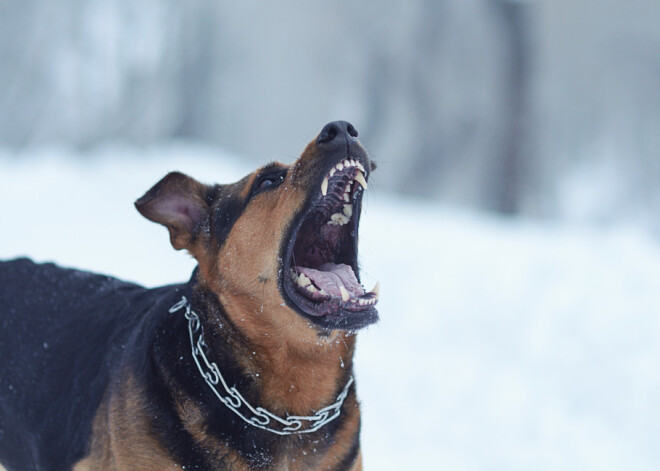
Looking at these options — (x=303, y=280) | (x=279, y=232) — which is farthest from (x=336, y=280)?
(x=279, y=232)

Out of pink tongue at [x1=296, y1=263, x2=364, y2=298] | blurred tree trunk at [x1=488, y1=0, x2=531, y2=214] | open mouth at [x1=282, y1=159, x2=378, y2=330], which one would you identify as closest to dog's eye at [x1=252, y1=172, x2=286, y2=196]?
open mouth at [x1=282, y1=159, x2=378, y2=330]

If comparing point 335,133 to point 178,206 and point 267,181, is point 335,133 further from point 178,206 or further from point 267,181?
point 178,206

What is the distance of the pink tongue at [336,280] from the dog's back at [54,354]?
3.12 feet

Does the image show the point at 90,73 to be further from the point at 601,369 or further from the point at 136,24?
the point at 601,369

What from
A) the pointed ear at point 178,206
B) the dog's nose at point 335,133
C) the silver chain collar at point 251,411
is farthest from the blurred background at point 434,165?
the dog's nose at point 335,133

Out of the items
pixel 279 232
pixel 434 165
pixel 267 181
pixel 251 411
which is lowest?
pixel 251 411

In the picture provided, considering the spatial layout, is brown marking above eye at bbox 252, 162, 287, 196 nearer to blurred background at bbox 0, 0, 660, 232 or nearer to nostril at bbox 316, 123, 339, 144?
nostril at bbox 316, 123, 339, 144

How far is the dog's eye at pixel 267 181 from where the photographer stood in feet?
10.5

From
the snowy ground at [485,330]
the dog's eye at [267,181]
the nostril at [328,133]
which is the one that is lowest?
the snowy ground at [485,330]

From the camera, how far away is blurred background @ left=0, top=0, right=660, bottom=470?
224 inches

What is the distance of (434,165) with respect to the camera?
18.4 meters

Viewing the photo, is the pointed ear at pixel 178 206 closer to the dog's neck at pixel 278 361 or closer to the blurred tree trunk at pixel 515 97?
the dog's neck at pixel 278 361

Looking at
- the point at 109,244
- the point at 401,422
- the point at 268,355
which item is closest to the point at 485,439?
the point at 401,422

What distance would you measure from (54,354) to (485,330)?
176 inches
